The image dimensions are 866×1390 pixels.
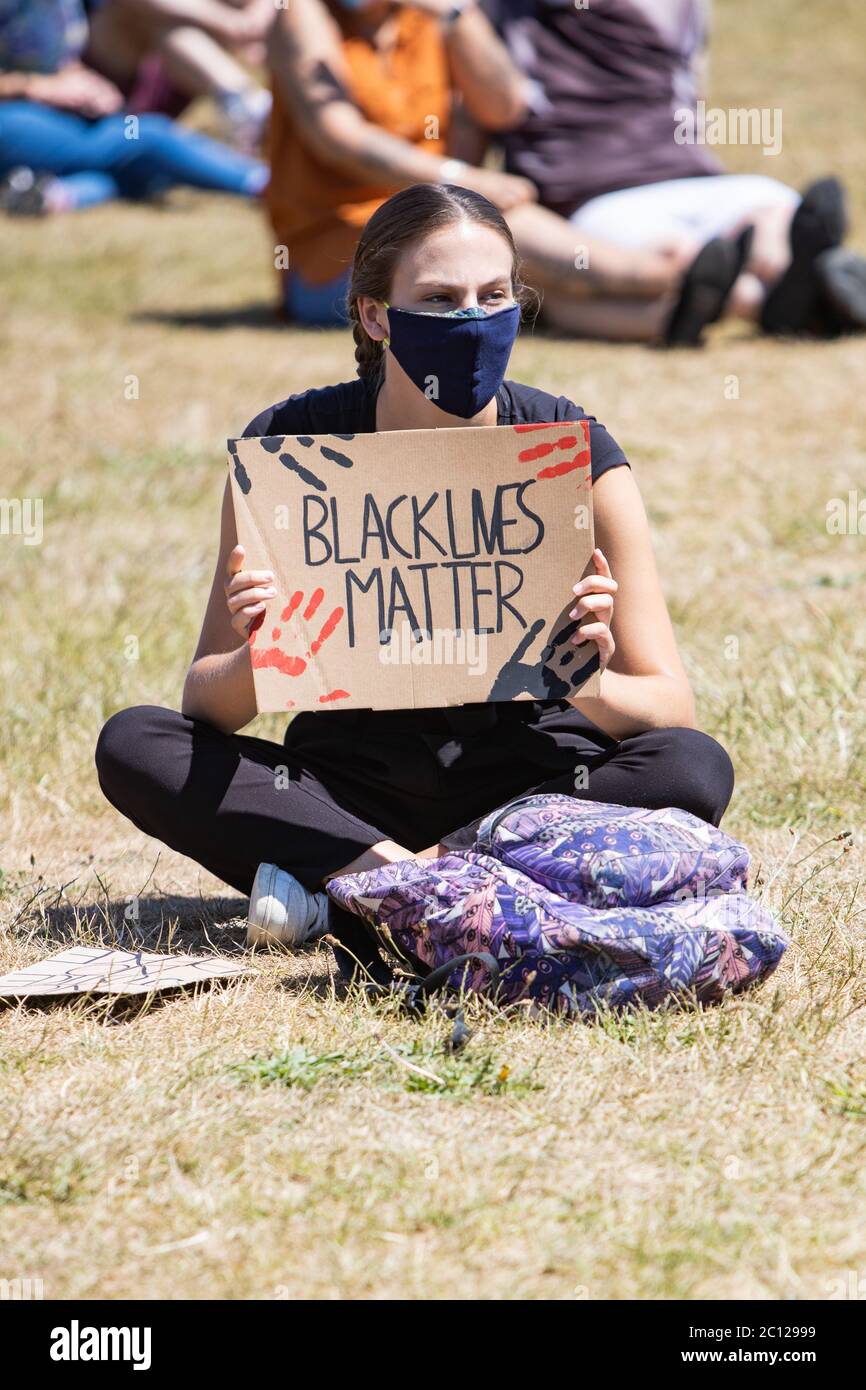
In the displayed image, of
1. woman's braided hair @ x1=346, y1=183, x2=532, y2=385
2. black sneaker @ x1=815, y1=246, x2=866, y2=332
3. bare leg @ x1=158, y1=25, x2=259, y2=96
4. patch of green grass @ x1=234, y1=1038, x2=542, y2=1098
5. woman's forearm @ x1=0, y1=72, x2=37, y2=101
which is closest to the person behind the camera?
patch of green grass @ x1=234, y1=1038, x2=542, y2=1098

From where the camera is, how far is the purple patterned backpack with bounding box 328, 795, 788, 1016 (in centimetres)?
260

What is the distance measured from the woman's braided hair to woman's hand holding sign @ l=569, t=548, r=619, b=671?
0.56m

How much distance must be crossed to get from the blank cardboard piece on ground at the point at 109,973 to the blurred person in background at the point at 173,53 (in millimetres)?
9936

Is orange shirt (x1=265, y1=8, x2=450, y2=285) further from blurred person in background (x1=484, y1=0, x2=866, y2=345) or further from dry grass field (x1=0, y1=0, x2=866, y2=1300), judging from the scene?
dry grass field (x1=0, y1=0, x2=866, y2=1300)

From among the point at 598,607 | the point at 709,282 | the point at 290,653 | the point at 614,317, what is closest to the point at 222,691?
the point at 290,653

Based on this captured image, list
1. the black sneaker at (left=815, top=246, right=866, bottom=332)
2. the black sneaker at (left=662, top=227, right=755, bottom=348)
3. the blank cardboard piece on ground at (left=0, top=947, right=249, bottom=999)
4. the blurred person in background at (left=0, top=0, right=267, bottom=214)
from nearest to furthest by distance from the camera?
the blank cardboard piece on ground at (left=0, top=947, right=249, bottom=999)
the black sneaker at (left=662, top=227, right=755, bottom=348)
the black sneaker at (left=815, top=246, right=866, bottom=332)
the blurred person in background at (left=0, top=0, right=267, bottom=214)

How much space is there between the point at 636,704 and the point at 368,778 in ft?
1.65

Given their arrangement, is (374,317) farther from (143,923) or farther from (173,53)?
(173,53)

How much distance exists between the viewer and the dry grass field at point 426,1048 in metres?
2.06

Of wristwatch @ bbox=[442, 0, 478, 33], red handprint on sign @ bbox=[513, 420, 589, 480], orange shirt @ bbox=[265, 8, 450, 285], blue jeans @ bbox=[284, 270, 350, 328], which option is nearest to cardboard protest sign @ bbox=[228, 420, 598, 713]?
red handprint on sign @ bbox=[513, 420, 589, 480]

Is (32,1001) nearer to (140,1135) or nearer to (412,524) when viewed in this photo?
(140,1135)

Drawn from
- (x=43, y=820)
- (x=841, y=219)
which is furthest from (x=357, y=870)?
(x=841, y=219)

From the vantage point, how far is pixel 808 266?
743 cm
